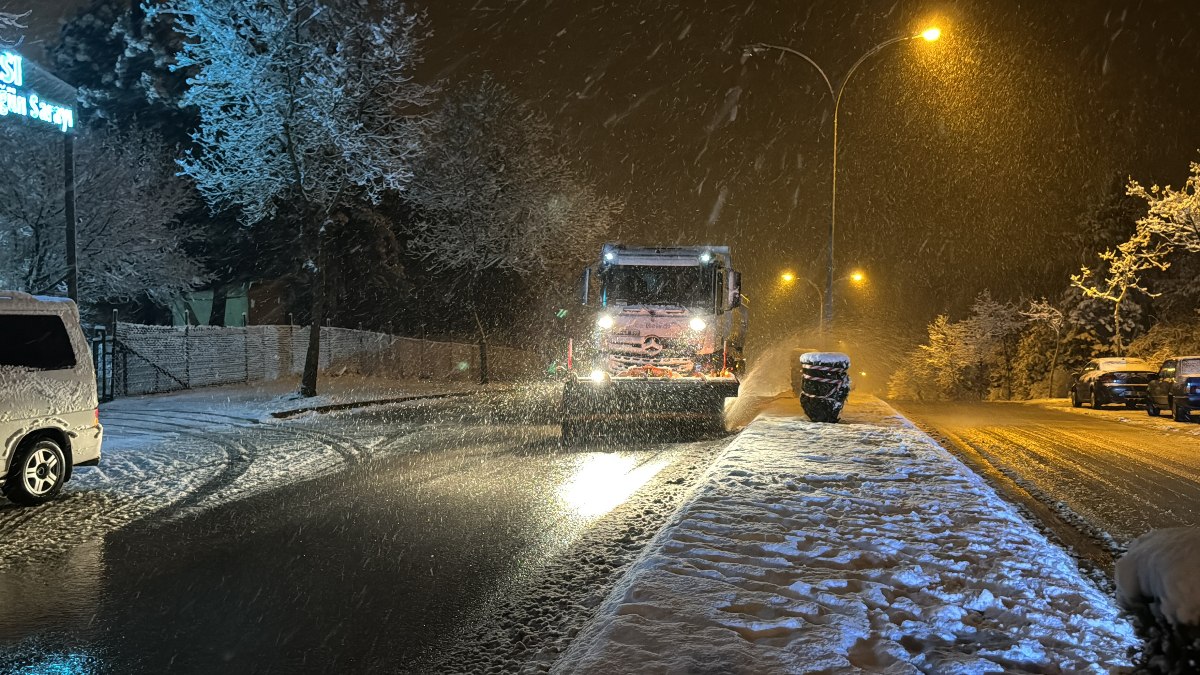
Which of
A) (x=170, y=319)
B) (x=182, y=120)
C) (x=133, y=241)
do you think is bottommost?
(x=170, y=319)

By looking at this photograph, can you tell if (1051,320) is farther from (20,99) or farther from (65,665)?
(65,665)

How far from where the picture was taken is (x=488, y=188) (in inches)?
1309

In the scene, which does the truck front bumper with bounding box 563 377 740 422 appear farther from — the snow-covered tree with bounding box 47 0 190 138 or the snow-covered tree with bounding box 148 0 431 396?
the snow-covered tree with bounding box 47 0 190 138

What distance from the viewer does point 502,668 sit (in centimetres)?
414

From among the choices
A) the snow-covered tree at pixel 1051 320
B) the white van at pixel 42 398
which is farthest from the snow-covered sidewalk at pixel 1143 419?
the white van at pixel 42 398

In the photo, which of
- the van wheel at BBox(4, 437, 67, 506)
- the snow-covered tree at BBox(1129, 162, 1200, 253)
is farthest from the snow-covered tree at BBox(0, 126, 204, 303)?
the snow-covered tree at BBox(1129, 162, 1200, 253)

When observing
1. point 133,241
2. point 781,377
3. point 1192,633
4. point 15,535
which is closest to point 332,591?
point 15,535

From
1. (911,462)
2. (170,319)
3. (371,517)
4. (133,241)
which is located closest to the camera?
(371,517)

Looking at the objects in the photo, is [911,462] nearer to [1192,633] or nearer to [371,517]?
[371,517]

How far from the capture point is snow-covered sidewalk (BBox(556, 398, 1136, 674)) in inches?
154

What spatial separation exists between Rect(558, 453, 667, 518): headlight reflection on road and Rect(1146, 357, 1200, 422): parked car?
46.5 feet

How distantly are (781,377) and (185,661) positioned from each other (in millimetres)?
65197

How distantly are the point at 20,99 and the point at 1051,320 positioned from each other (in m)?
44.8

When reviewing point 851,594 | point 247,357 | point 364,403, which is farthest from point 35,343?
point 247,357
